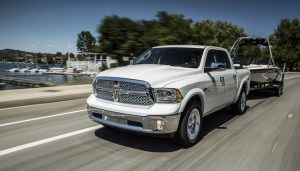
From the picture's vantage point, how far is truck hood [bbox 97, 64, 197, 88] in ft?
17.1

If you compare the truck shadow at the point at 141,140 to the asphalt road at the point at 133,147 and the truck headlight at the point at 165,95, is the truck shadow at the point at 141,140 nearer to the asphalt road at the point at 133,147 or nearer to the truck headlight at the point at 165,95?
the asphalt road at the point at 133,147

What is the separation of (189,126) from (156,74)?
112 centimetres

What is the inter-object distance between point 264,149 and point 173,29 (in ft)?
46.3

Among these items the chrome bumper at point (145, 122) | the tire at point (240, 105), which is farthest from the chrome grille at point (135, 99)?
the tire at point (240, 105)

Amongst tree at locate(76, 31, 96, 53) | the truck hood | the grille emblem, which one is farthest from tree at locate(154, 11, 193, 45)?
tree at locate(76, 31, 96, 53)

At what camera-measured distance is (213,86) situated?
652cm

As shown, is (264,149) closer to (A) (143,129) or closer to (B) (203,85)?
(B) (203,85)

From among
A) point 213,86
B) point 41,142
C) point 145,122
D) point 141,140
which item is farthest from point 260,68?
point 41,142

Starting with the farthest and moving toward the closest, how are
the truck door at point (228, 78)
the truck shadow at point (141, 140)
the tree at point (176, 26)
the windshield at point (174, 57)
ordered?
the tree at point (176, 26), the truck door at point (228, 78), the windshield at point (174, 57), the truck shadow at point (141, 140)

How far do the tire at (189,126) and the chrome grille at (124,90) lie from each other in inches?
28.1

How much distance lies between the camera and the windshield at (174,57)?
6.61 m

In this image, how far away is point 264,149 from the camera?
5668mm

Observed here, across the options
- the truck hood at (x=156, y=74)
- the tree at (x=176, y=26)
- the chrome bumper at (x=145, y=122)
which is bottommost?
the chrome bumper at (x=145, y=122)

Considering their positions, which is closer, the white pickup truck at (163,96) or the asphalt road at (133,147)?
the asphalt road at (133,147)
